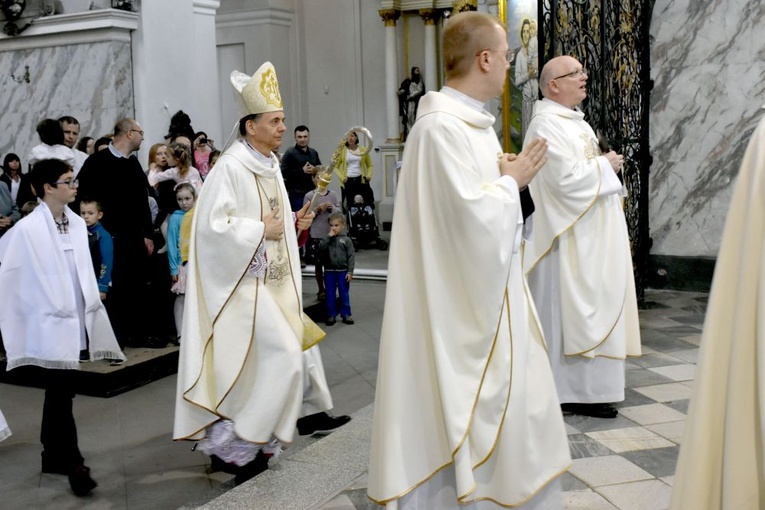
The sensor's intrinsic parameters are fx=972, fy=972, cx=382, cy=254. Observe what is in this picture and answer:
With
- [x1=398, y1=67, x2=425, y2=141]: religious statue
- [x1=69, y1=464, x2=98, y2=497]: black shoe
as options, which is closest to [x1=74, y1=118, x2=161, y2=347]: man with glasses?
[x1=69, y1=464, x2=98, y2=497]: black shoe

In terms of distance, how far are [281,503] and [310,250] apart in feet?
24.3

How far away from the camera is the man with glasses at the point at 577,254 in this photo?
5.14 meters

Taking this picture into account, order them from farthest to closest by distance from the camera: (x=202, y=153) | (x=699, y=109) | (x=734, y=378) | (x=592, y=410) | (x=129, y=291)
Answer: (x=202, y=153)
(x=699, y=109)
(x=129, y=291)
(x=592, y=410)
(x=734, y=378)

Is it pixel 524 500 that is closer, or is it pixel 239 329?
pixel 524 500

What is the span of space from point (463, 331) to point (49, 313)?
2424 mm

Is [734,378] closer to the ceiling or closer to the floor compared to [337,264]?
closer to the ceiling

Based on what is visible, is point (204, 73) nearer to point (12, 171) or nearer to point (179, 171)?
point (12, 171)

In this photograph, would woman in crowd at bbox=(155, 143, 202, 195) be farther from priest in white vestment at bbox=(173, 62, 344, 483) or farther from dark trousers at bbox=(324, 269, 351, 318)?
priest in white vestment at bbox=(173, 62, 344, 483)

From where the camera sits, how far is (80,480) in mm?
4660

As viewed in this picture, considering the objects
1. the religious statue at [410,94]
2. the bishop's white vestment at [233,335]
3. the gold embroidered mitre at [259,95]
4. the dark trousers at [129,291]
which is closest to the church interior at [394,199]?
the bishop's white vestment at [233,335]

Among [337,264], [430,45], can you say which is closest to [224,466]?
[337,264]

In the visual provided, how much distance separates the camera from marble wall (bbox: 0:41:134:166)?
9750 mm

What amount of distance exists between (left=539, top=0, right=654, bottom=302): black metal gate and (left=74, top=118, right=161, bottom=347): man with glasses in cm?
299

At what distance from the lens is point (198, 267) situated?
4.45 metres
